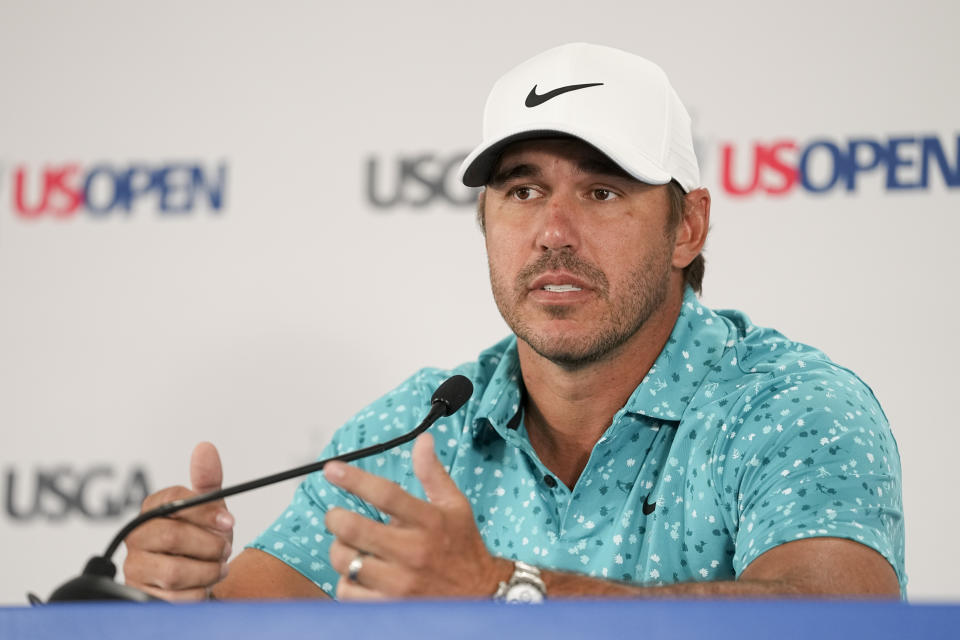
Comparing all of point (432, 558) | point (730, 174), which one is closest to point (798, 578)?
point (432, 558)

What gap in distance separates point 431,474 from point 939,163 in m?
1.53

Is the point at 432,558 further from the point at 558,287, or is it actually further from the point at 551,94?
the point at 551,94

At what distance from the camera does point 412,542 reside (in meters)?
0.96

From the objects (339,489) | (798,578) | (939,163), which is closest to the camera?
(798,578)

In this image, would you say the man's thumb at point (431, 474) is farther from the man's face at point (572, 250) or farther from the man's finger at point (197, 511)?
the man's face at point (572, 250)

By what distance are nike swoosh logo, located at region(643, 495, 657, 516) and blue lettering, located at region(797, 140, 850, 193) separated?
0.97 metres

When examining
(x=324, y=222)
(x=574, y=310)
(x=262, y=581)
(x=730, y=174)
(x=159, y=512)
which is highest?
(x=730, y=174)

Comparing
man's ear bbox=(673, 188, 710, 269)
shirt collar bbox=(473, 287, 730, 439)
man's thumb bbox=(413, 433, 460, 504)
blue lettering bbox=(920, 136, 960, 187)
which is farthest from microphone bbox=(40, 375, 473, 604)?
blue lettering bbox=(920, 136, 960, 187)

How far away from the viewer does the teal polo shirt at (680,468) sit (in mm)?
1271

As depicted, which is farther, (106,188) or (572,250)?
(106,188)

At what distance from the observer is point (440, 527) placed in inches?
Result: 38.8

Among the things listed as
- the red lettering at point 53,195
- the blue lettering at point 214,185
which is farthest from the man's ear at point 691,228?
the red lettering at point 53,195

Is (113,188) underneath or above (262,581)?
above

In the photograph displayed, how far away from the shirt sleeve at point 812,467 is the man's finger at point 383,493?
44cm
